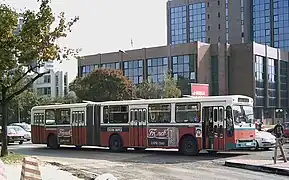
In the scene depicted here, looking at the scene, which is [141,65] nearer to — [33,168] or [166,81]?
[166,81]

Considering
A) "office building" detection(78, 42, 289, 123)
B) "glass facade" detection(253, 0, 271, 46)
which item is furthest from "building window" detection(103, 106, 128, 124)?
"glass facade" detection(253, 0, 271, 46)

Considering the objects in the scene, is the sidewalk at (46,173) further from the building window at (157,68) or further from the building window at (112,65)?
the building window at (112,65)

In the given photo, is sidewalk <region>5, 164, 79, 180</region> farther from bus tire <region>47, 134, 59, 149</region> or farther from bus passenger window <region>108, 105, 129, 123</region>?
bus tire <region>47, 134, 59, 149</region>

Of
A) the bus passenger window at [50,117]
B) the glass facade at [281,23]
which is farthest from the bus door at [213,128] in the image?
the glass facade at [281,23]

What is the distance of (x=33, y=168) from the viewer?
11523mm

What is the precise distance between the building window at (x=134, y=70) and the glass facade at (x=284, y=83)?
2566cm

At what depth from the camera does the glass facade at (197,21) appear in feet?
346

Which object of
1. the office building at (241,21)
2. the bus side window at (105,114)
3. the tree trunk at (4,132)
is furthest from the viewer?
the office building at (241,21)

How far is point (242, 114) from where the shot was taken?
22.2 metres

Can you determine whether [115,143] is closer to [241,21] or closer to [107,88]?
[107,88]

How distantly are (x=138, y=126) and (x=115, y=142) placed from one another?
2.05 m

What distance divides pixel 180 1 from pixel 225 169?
95.1 m

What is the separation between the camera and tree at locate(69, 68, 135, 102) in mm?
61938

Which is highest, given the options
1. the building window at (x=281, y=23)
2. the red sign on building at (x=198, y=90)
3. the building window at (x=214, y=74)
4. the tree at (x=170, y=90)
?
the building window at (x=281, y=23)
